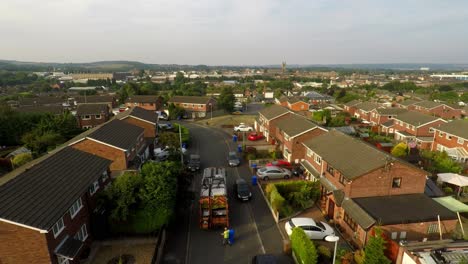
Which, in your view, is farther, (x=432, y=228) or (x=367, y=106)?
(x=367, y=106)

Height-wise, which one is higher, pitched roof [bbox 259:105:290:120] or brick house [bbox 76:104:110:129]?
pitched roof [bbox 259:105:290:120]

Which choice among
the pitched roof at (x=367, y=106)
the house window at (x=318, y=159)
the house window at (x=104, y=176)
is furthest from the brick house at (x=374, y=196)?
the pitched roof at (x=367, y=106)

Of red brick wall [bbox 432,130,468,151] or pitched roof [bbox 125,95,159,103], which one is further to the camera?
pitched roof [bbox 125,95,159,103]

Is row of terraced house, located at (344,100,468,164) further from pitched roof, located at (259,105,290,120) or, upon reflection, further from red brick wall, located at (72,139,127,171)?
red brick wall, located at (72,139,127,171)

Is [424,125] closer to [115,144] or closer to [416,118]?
[416,118]

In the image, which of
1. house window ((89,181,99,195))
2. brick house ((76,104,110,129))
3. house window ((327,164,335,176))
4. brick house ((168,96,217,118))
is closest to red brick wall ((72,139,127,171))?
house window ((89,181,99,195))

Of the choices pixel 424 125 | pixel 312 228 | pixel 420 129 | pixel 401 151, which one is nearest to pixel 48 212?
pixel 312 228

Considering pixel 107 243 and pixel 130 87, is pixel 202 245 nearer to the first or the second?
pixel 107 243
